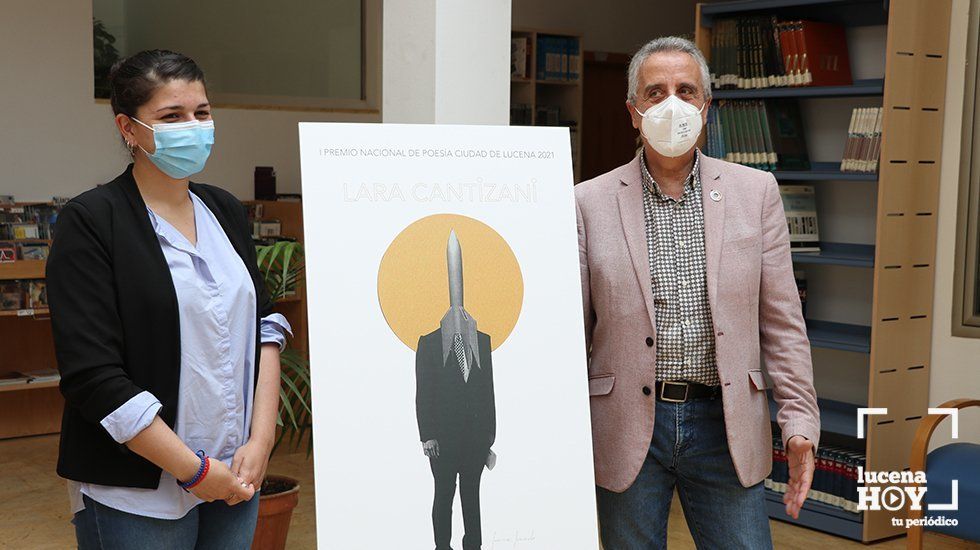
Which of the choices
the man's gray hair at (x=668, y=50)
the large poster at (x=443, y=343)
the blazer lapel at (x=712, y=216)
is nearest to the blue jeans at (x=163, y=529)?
the large poster at (x=443, y=343)

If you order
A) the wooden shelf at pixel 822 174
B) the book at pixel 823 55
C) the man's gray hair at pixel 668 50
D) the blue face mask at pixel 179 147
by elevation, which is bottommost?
the blue face mask at pixel 179 147

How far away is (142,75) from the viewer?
1870 mm

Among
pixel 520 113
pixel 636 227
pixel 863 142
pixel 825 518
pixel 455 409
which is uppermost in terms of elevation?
pixel 520 113

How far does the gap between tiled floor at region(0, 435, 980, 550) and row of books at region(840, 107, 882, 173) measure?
1593 mm

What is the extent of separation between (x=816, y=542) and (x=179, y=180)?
3403 mm

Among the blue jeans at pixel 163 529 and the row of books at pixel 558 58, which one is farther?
the row of books at pixel 558 58

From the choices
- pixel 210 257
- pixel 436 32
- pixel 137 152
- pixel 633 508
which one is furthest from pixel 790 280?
pixel 436 32

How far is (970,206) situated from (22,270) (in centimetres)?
472

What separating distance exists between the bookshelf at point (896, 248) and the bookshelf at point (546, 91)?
3.09 meters

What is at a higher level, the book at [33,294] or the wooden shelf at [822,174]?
the wooden shelf at [822,174]

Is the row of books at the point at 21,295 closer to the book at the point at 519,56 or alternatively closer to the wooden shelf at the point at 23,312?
the wooden shelf at the point at 23,312

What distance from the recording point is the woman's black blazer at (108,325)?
174 centimetres

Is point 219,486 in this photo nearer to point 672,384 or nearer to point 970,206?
point 672,384

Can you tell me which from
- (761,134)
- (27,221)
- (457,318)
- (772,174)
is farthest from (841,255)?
(27,221)
